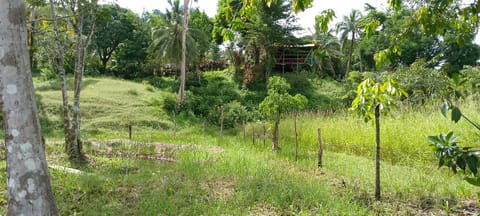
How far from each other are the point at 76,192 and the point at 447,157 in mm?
3934

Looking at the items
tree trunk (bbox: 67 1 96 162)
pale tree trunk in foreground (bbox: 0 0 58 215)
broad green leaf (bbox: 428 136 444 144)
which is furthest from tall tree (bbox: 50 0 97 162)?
broad green leaf (bbox: 428 136 444 144)

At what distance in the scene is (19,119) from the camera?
223cm

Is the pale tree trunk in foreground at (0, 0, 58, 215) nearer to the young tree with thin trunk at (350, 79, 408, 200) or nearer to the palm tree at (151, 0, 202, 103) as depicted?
the young tree with thin trunk at (350, 79, 408, 200)

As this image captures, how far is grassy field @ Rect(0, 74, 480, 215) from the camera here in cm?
359

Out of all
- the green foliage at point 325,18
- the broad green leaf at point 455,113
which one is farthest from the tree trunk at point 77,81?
the broad green leaf at point 455,113

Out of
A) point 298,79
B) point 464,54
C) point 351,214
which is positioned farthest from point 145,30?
point 351,214

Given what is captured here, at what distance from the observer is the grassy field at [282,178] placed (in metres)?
3.59

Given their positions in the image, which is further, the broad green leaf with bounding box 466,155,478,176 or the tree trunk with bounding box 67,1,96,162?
the tree trunk with bounding box 67,1,96,162

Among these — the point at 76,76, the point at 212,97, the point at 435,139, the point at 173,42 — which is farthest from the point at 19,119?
the point at 173,42

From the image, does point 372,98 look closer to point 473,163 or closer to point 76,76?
point 473,163

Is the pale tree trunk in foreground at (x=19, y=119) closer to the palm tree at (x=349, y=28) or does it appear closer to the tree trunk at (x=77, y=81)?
the tree trunk at (x=77, y=81)

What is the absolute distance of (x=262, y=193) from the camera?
388cm

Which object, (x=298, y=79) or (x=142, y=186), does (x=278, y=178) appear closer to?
(x=142, y=186)

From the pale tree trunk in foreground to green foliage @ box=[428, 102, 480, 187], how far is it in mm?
2288
